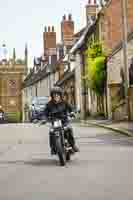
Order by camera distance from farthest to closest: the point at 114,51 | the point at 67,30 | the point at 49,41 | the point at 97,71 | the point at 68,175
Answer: the point at 49,41 < the point at 67,30 < the point at 97,71 < the point at 114,51 < the point at 68,175

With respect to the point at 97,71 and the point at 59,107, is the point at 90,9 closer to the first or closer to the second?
the point at 97,71

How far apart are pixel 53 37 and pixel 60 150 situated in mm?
74827

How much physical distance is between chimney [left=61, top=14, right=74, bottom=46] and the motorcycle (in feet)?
202

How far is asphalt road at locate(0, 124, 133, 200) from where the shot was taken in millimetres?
9055

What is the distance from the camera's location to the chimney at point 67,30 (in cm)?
7469

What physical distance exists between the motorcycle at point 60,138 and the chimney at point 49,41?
71.4m

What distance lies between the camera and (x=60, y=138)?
13164 millimetres

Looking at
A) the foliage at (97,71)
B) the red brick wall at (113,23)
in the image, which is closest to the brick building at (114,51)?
the red brick wall at (113,23)

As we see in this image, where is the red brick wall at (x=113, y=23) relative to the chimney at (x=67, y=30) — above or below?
below

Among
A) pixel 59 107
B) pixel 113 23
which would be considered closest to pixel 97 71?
pixel 113 23

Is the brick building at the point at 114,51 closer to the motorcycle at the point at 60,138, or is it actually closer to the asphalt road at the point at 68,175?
the asphalt road at the point at 68,175

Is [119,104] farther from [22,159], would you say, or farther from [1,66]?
[1,66]

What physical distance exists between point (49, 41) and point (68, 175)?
256 feet

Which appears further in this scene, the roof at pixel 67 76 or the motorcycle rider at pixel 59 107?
the roof at pixel 67 76
